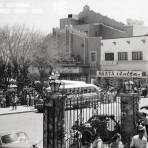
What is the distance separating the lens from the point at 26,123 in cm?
2220

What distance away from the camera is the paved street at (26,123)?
1878cm

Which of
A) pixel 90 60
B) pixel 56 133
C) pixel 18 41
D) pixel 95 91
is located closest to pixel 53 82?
pixel 56 133

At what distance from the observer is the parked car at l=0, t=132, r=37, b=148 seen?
13195 mm

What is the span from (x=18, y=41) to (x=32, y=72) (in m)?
10.7

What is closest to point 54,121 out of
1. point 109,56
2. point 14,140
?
point 14,140

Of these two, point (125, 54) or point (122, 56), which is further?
point (122, 56)

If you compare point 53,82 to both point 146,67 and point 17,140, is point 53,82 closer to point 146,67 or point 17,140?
point 17,140

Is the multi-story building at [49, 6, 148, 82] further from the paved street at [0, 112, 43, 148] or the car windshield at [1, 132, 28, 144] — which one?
the car windshield at [1, 132, 28, 144]

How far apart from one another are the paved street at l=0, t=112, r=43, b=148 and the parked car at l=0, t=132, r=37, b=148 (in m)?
2.43

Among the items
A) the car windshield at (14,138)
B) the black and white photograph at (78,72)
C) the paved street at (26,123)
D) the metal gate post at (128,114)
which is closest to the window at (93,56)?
the black and white photograph at (78,72)

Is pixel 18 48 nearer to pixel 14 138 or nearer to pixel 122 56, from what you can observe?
pixel 122 56

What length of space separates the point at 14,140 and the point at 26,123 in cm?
884

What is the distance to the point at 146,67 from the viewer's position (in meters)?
43.0

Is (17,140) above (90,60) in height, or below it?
below
